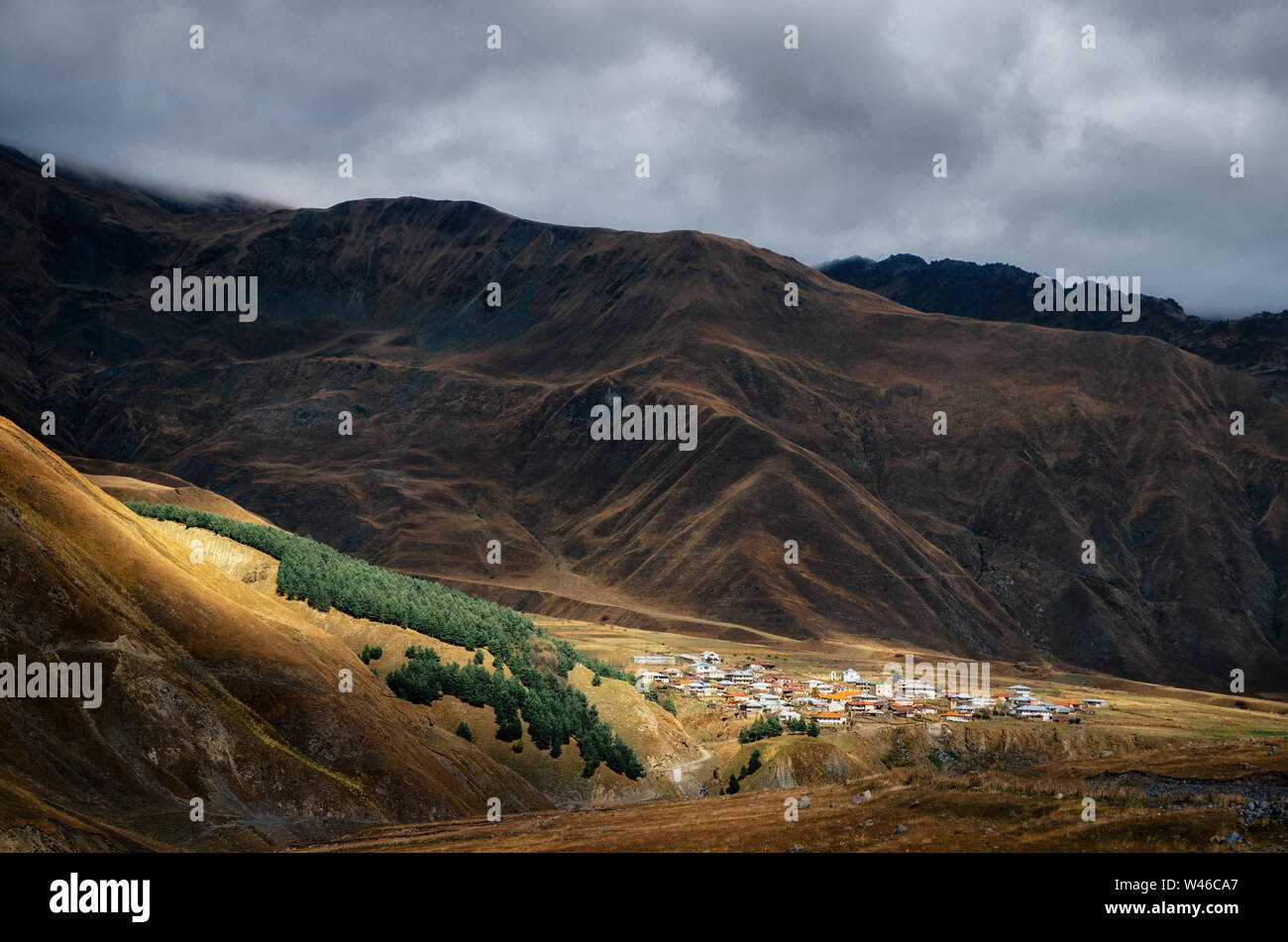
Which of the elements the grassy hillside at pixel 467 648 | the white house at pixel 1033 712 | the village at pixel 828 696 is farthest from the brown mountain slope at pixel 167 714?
the white house at pixel 1033 712

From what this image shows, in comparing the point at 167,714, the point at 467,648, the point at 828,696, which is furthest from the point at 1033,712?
the point at 167,714

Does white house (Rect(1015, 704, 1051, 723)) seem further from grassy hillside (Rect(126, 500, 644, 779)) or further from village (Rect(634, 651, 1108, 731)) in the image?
grassy hillside (Rect(126, 500, 644, 779))

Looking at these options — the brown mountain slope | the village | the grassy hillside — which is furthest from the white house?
the brown mountain slope

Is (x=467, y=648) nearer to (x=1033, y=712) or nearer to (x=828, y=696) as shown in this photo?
(x=828, y=696)

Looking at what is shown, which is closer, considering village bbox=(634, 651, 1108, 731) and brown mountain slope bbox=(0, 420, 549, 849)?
brown mountain slope bbox=(0, 420, 549, 849)

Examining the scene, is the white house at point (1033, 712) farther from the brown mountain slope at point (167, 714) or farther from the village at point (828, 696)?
the brown mountain slope at point (167, 714)
